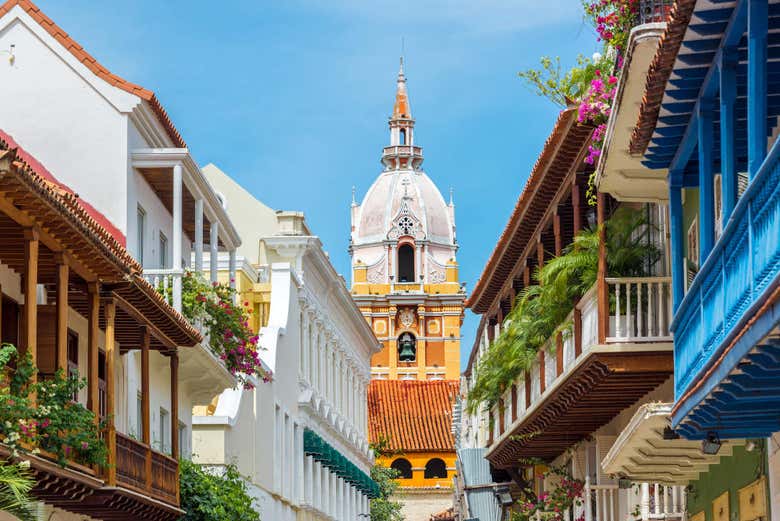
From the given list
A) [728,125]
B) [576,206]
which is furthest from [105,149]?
[728,125]

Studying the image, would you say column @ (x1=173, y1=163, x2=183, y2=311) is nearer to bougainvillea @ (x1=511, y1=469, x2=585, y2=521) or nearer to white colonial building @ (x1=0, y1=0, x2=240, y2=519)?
white colonial building @ (x1=0, y1=0, x2=240, y2=519)

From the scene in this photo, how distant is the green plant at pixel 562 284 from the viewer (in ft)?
70.1

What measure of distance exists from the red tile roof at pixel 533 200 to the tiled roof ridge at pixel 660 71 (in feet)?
16.8

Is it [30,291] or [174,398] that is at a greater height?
[30,291]

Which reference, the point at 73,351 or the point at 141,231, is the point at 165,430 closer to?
the point at 141,231

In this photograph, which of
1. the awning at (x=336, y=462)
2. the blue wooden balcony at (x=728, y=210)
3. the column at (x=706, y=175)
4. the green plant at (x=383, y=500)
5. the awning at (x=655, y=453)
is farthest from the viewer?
the green plant at (x=383, y=500)

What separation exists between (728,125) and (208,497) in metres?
15.3

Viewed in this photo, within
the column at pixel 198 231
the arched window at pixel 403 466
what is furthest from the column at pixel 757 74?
the arched window at pixel 403 466

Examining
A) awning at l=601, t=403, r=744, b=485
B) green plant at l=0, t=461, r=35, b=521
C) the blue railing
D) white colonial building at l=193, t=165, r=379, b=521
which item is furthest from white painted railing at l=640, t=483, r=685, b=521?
white colonial building at l=193, t=165, r=379, b=521

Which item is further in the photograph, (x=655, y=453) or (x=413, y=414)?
(x=413, y=414)

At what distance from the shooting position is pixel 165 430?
28.8 meters

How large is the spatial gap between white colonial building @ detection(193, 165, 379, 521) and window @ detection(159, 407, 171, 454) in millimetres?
3633

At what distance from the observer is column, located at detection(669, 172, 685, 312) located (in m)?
16.6

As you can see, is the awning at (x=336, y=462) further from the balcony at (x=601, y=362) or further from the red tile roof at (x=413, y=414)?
the red tile roof at (x=413, y=414)
